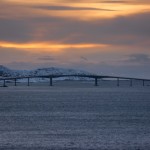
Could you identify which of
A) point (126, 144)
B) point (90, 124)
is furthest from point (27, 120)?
point (126, 144)

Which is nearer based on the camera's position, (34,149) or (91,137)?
(34,149)

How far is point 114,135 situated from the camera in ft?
142

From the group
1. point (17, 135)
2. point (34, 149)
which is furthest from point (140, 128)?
point (34, 149)

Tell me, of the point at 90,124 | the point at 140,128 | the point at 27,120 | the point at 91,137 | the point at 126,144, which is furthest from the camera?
the point at 27,120

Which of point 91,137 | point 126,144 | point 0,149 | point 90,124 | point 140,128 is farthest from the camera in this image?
point 90,124

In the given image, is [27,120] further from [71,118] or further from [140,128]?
[140,128]

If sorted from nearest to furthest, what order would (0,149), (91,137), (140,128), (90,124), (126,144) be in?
(0,149) → (126,144) → (91,137) → (140,128) → (90,124)

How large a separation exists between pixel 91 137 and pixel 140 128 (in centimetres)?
772

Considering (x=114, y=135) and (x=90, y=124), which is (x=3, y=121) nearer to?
(x=90, y=124)

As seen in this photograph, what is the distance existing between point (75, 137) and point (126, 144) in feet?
14.8

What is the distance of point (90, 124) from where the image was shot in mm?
52875

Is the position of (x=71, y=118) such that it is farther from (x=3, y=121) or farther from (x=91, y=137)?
(x=91, y=137)

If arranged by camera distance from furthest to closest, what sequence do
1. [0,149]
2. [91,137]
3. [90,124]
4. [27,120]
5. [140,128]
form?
[27,120] < [90,124] < [140,128] < [91,137] < [0,149]

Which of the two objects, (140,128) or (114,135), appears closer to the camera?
(114,135)
